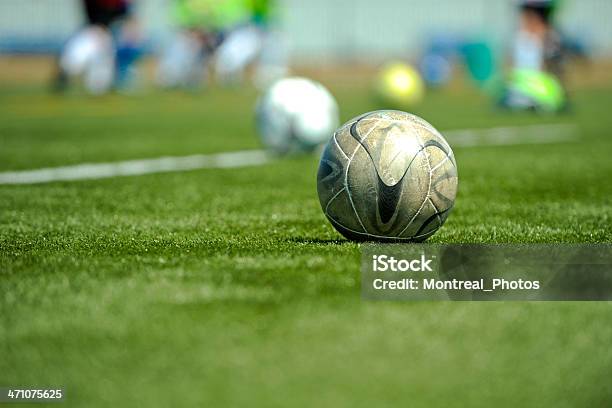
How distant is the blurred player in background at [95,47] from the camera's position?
23.1 meters

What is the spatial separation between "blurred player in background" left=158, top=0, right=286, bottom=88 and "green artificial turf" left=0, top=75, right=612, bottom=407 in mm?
20111

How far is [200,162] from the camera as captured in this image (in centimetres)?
1093

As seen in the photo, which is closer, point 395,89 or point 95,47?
point 395,89

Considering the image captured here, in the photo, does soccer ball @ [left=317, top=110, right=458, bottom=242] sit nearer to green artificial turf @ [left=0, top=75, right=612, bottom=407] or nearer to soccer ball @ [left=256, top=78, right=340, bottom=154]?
green artificial turf @ [left=0, top=75, right=612, bottom=407]

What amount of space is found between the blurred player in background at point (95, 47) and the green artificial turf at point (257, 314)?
15.1 m

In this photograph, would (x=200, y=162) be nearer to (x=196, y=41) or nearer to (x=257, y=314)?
(x=257, y=314)

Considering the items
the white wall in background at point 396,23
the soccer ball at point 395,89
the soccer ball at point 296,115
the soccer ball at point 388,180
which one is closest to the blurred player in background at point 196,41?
the soccer ball at point 395,89

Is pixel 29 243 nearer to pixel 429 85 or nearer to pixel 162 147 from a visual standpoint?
pixel 162 147

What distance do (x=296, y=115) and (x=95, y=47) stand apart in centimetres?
1339

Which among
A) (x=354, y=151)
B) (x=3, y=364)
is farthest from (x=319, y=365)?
(x=354, y=151)

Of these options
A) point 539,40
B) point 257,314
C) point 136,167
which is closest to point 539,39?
Result: point 539,40

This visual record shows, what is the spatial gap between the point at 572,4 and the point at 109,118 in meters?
30.1

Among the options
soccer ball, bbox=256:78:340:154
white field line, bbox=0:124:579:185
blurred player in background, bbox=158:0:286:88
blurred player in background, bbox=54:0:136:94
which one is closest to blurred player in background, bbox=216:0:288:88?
blurred player in background, bbox=158:0:286:88

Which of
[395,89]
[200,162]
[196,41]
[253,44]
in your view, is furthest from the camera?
[196,41]
